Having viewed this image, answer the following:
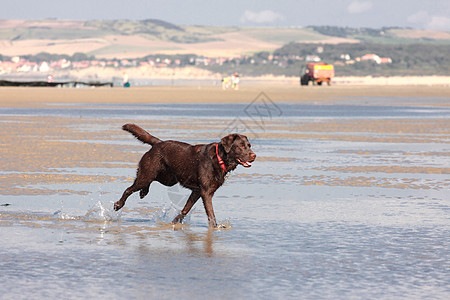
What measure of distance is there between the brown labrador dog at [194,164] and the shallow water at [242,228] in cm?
37

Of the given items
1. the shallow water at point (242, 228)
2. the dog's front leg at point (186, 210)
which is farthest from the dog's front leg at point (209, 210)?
the dog's front leg at point (186, 210)

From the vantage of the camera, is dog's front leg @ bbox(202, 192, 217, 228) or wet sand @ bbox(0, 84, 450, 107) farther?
wet sand @ bbox(0, 84, 450, 107)

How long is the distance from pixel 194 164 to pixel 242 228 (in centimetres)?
96

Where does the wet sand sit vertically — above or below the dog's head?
below

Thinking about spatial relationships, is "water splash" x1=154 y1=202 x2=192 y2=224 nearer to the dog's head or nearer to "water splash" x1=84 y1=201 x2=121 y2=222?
"water splash" x1=84 y1=201 x2=121 y2=222

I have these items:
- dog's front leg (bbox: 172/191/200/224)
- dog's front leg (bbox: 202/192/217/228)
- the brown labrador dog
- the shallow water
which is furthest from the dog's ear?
the shallow water

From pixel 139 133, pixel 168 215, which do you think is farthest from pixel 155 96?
pixel 168 215

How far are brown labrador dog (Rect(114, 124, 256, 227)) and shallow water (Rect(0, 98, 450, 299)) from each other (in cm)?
37

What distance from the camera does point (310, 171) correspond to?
673 inches

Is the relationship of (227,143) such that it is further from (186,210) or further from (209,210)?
(186,210)

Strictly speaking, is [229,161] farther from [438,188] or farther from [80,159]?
[80,159]

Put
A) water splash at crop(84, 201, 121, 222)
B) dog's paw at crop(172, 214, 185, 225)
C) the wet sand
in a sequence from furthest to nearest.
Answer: the wet sand
water splash at crop(84, 201, 121, 222)
dog's paw at crop(172, 214, 185, 225)

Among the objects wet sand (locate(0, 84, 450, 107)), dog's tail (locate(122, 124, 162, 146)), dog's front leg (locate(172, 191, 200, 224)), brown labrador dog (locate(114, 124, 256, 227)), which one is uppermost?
dog's tail (locate(122, 124, 162, 146))

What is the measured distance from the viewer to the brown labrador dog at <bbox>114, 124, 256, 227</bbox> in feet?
36.7
